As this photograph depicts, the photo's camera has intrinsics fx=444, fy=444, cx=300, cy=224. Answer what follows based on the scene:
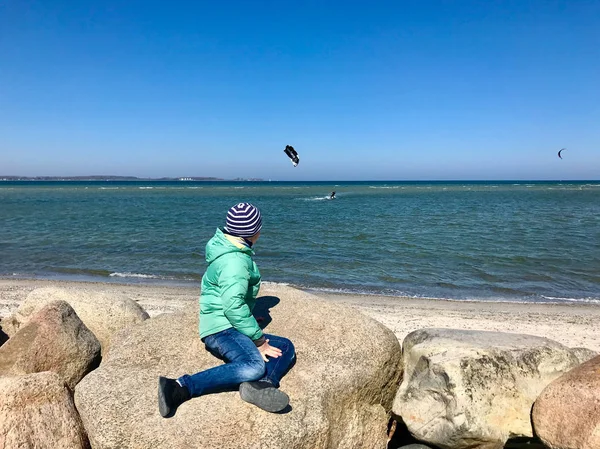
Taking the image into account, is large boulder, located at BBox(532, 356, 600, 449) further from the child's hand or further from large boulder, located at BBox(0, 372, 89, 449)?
large boulder, located at BBox(0, 372, 89, 449)

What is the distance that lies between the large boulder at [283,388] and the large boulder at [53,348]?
54 cm

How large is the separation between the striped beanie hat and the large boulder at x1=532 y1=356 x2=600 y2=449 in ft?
11.3

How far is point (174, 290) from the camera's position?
44.5 ft

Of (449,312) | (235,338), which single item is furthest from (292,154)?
(235,338)

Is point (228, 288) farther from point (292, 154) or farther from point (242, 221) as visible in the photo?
point (292, 154)

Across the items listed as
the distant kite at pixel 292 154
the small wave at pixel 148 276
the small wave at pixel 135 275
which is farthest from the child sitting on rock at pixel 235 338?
the small wave at pixel 135 275

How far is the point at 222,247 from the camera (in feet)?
14.7

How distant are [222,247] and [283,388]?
1.50 metres

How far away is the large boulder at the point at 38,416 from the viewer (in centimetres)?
371

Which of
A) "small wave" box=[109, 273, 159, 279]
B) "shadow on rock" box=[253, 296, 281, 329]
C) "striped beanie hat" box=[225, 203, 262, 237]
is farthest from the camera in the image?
"small wave" box=[109, 273, 159, 279]

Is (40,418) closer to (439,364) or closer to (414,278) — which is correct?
(439,364)

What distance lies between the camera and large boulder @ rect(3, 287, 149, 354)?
6543 millimetres

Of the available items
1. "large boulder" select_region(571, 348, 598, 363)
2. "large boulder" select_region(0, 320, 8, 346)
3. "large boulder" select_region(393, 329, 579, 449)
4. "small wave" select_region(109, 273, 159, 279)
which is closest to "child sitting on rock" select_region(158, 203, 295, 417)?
"large boulder" select_region(393, 329, 579, 449)

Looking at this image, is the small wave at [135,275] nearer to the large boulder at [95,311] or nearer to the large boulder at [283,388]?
the large boulder at [95,311]
